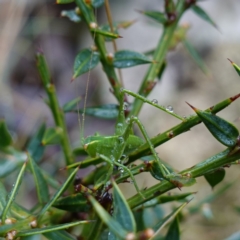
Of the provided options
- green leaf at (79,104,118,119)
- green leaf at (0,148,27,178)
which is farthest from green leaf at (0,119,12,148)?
green leaf at (79,104,118,119)

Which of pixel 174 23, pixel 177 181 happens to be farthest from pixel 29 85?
pixel 177 181

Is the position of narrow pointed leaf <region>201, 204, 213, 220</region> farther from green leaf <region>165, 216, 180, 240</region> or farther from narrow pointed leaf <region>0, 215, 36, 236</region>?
narrow pointed leaf <region>0, 215, 36, 236</region>

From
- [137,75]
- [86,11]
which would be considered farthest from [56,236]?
[137,75]

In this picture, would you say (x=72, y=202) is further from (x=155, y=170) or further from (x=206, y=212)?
(x=206, y=212)

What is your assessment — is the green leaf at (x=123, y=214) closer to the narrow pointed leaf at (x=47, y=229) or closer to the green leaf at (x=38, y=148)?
the narrow pointed leaf at (x=47, y=229)

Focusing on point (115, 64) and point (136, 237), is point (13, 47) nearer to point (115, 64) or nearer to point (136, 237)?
point (115, 64)
